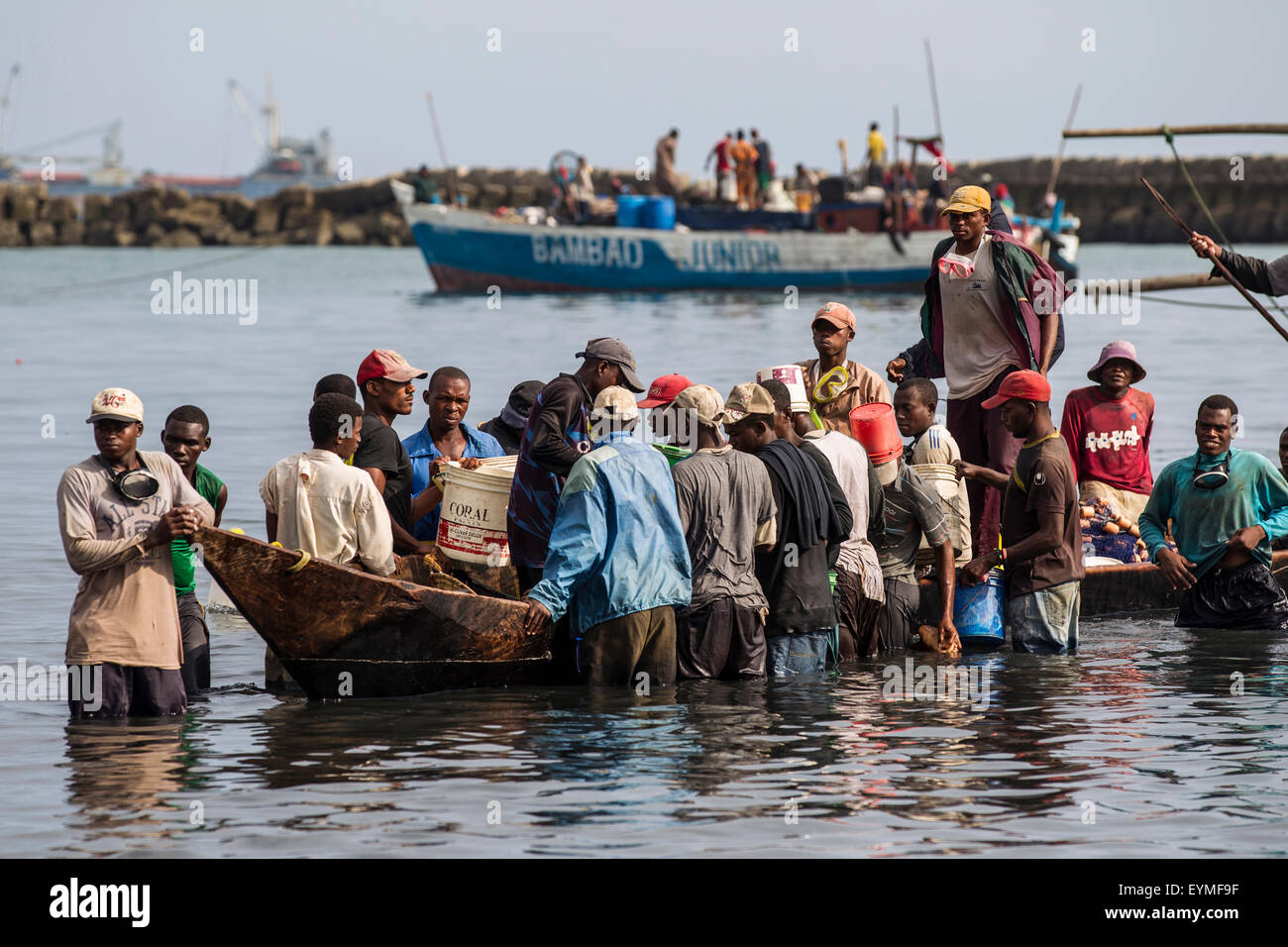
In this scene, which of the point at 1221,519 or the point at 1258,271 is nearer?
the point at 1258,271

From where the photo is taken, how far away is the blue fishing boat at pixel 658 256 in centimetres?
4509

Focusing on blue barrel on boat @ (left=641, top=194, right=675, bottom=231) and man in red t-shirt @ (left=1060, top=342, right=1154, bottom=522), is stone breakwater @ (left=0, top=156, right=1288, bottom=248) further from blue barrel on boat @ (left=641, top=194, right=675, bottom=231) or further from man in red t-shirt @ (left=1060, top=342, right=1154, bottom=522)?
man in red t-shirt @ (left=1060, top=342, right=1154, bottom=522)

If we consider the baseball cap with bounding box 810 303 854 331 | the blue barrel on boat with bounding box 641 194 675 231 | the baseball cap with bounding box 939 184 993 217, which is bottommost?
the baseball cap with bounding box 810 303 854 331

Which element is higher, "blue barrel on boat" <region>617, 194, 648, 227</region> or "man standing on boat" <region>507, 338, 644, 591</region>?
"blue barrel on boat" <region>617, 194, 648, 227</region>

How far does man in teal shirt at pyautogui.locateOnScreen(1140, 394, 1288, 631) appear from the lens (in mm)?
10172

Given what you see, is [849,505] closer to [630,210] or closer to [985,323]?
[985,323]

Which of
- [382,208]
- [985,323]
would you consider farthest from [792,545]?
[382,208]

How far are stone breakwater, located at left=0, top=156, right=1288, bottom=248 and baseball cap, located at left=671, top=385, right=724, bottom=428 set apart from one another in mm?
71534

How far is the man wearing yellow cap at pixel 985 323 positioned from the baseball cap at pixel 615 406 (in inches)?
101

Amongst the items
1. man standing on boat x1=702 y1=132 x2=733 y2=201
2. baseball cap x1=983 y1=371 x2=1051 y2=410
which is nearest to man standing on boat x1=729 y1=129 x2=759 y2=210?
man standing on boat x1=702 y1=132 x2=733 y2=201

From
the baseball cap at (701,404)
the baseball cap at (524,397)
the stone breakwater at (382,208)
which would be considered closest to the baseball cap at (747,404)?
the baseball cap at (701,404)

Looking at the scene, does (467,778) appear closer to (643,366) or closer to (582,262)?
(643,366)

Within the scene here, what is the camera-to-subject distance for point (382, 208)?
293ft

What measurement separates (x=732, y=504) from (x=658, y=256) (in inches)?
1512
